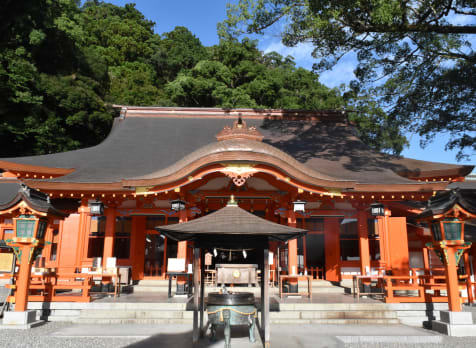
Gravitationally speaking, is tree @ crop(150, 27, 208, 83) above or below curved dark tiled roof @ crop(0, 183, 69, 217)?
above

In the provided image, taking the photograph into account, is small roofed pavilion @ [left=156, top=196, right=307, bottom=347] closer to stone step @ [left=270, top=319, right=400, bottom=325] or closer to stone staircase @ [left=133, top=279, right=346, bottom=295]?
stone step @ [left=270, top=319, right=400, bottom=325]

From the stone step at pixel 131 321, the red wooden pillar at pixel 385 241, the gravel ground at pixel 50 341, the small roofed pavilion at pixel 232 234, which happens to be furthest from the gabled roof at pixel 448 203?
the gravel ground at pixel 50 341

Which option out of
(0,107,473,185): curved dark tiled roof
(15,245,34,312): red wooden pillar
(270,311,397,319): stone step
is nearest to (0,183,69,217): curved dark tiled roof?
(15,245,34,312): red wooden pillar

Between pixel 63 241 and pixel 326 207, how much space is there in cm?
904

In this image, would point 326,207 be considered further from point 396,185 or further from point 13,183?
point 13,183

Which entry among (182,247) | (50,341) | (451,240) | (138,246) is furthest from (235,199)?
(50,341)

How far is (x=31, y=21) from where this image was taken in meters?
23.8

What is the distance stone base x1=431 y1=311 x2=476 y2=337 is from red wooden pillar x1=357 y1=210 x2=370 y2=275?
3142mm

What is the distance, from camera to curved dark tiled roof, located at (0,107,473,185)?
1133 cm

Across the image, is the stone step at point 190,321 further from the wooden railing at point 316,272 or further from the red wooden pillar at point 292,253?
the wooden railing at point 316,272

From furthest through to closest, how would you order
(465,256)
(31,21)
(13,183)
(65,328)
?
(31,21) → (13,183) → (465,256) → (65,328)

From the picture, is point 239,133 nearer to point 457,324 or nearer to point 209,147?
point 209,147

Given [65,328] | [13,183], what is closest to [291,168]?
[65,328]

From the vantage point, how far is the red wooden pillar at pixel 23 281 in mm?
7477
